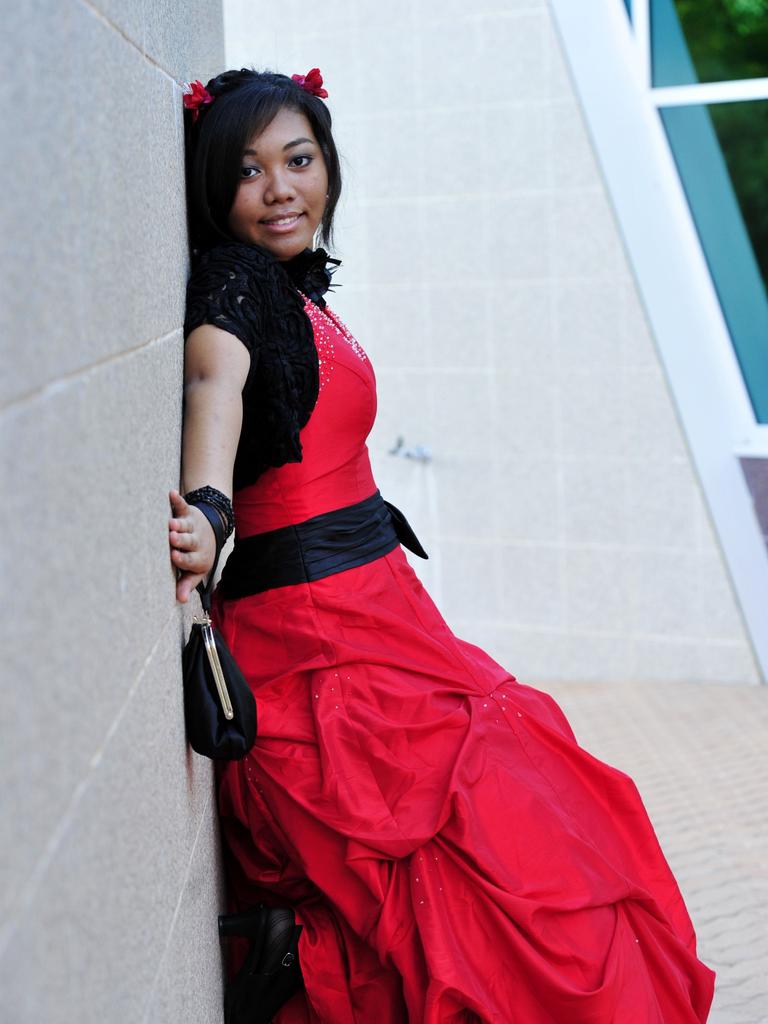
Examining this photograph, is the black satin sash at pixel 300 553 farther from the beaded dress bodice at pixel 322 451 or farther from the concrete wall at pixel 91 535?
the concrete wall at pixel 91 535

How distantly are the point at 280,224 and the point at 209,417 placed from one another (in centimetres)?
55

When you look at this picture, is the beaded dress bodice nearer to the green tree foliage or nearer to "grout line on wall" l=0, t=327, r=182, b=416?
"grout line on wall" l=0, t=327, r=182, b=416

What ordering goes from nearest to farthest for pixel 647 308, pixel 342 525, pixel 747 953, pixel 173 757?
pixel 173 757, pixel 342 525, pixel 747 953, pixel 647 308

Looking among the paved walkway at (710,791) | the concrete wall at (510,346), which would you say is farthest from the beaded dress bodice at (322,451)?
the concrete wall at (510,346)

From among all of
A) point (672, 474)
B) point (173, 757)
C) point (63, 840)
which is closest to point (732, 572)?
point (672, 474)

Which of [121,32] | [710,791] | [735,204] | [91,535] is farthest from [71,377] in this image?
[735,204]

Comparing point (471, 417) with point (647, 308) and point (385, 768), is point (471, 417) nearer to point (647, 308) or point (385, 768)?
point (647, 308)

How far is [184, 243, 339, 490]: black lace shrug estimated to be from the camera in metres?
2.01

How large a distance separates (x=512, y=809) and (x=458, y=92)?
12.0ft

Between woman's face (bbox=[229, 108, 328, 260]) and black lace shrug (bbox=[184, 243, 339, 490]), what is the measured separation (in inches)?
3.7

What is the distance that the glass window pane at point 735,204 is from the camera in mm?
4969

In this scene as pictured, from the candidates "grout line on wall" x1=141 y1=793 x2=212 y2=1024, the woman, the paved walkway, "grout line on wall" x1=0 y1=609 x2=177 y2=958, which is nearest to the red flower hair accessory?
the woman

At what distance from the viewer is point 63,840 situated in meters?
1.05

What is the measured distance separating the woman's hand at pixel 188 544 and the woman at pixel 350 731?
0.24 feet
